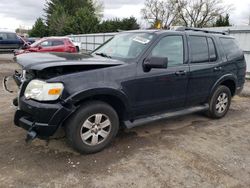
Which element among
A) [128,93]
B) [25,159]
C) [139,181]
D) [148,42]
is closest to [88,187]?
[139,181]

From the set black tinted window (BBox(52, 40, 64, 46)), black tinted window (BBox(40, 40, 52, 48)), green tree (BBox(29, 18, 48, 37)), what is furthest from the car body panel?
green tree (BBox(29, 18, 48, 37))

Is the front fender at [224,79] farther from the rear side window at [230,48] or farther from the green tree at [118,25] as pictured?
the green tree at [118,25]

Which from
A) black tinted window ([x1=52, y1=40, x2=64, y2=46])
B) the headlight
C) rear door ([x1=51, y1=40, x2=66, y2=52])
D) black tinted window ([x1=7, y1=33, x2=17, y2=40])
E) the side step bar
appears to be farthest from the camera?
black tinted window ([x1=7, y1=33, x2=17, y2=40])

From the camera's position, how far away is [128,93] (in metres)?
3.87

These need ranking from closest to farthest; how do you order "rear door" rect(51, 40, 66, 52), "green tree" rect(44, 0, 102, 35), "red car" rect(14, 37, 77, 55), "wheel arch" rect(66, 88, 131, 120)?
1. "wheel arch" rect(66, 88, 131, 120)
2. "red car" rect(14, 37, 77, 55)
3. "rear door" rect(51, 40, 66, 52)
4. "green tree" rect(44, 0, 102, 35)

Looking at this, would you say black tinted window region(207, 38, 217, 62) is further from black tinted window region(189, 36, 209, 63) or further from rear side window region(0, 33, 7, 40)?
rear side window region(0, 33, 7, 40)

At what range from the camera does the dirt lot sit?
10.4 ft

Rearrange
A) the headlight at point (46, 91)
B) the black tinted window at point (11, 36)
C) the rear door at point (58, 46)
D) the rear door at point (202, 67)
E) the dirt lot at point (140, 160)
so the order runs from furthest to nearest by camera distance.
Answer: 1. the black tinted window at point (11, 36)
2. the rear door at point (58, 46)
3. the rear door at point (202, 67)
4. the headlight at point (46, 91)
5. the dirt lot at point (140, 160)

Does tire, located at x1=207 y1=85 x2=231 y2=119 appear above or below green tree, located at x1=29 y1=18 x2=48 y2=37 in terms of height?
below

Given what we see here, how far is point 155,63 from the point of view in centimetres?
380

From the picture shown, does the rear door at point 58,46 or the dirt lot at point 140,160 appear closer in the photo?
the dirt lot at point 140,160

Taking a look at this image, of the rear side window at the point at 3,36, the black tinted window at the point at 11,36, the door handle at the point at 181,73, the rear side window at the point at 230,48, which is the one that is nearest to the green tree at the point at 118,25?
the black tinted window at the point at 11,36

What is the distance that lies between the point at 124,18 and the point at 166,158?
36.0 metres

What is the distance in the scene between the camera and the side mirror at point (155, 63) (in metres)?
3.77
